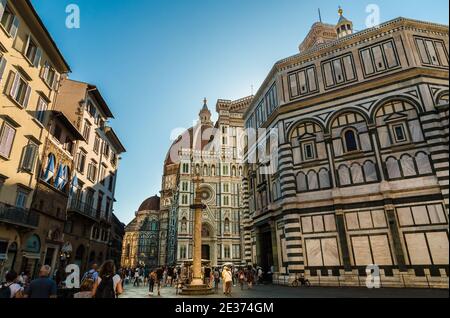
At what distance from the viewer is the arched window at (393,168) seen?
15.6 meters

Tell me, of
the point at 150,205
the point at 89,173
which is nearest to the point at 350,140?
the point at 89,173

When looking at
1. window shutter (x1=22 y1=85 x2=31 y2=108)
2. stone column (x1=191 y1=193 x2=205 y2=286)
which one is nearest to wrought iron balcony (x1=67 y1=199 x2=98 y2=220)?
window shutter (x1=22 y1=85 x2=31 y2=108)

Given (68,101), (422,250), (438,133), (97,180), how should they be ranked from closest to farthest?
(422,250) < (438,133) < (68,101) < (97,180)

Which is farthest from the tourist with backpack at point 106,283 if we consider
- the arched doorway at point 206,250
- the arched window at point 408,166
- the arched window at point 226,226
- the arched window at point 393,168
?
the arched window at point 226,226

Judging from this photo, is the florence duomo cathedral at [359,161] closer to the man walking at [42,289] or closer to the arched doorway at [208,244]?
the man walking at [42,289]

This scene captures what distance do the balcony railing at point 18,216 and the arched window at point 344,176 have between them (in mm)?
19089

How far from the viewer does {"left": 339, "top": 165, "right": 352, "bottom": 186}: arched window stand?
1684 centimetres

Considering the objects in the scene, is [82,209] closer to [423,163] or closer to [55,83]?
[55,83]

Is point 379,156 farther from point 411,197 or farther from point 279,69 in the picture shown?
point 279,69

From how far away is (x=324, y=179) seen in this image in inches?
692

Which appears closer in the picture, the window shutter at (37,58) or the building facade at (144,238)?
the window shutter at (37,58)

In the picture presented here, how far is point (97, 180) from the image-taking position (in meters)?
27.7
